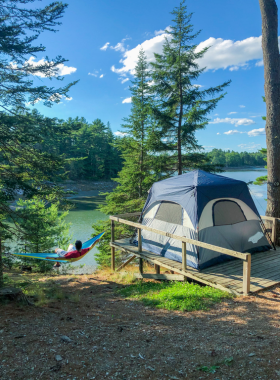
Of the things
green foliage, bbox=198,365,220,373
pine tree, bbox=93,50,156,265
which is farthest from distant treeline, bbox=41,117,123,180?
green foliage, bbox=198,365,220,373

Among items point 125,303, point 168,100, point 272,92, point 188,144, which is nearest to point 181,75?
point 168,100

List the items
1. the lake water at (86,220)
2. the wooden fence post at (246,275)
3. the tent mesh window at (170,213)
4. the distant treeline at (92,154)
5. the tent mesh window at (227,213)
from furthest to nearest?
1. the distant treeline at (92,154)
2. the lake water at (86,220)
3. the tent mesh window at (170,213)
4. the tent mesh window at (227,213)
5. the wooden fence post at (246,275)

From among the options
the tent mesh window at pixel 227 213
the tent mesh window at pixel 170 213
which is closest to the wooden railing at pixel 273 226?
the tent mesh window at pixel 227 213

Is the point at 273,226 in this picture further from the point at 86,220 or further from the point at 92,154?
the point at 92,154

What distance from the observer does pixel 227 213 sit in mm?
5973

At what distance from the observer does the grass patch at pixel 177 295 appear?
4.24 meters

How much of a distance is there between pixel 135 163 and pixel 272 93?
25.1 feet

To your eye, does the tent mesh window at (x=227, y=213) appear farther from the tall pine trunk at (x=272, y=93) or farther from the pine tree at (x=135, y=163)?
the pine tree at (x=135, y=163)

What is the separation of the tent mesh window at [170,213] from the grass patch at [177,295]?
151cm

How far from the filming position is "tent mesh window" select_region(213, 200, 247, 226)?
5820mm

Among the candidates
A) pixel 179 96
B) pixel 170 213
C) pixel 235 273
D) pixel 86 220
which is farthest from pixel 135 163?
pixel 86 220

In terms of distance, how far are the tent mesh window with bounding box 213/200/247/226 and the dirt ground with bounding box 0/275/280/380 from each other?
1.85 meters

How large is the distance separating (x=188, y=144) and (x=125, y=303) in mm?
8791

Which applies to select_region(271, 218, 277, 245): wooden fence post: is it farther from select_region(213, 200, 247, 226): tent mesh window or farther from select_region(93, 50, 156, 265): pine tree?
select_region(93, 50, 156, 265): pine tree
